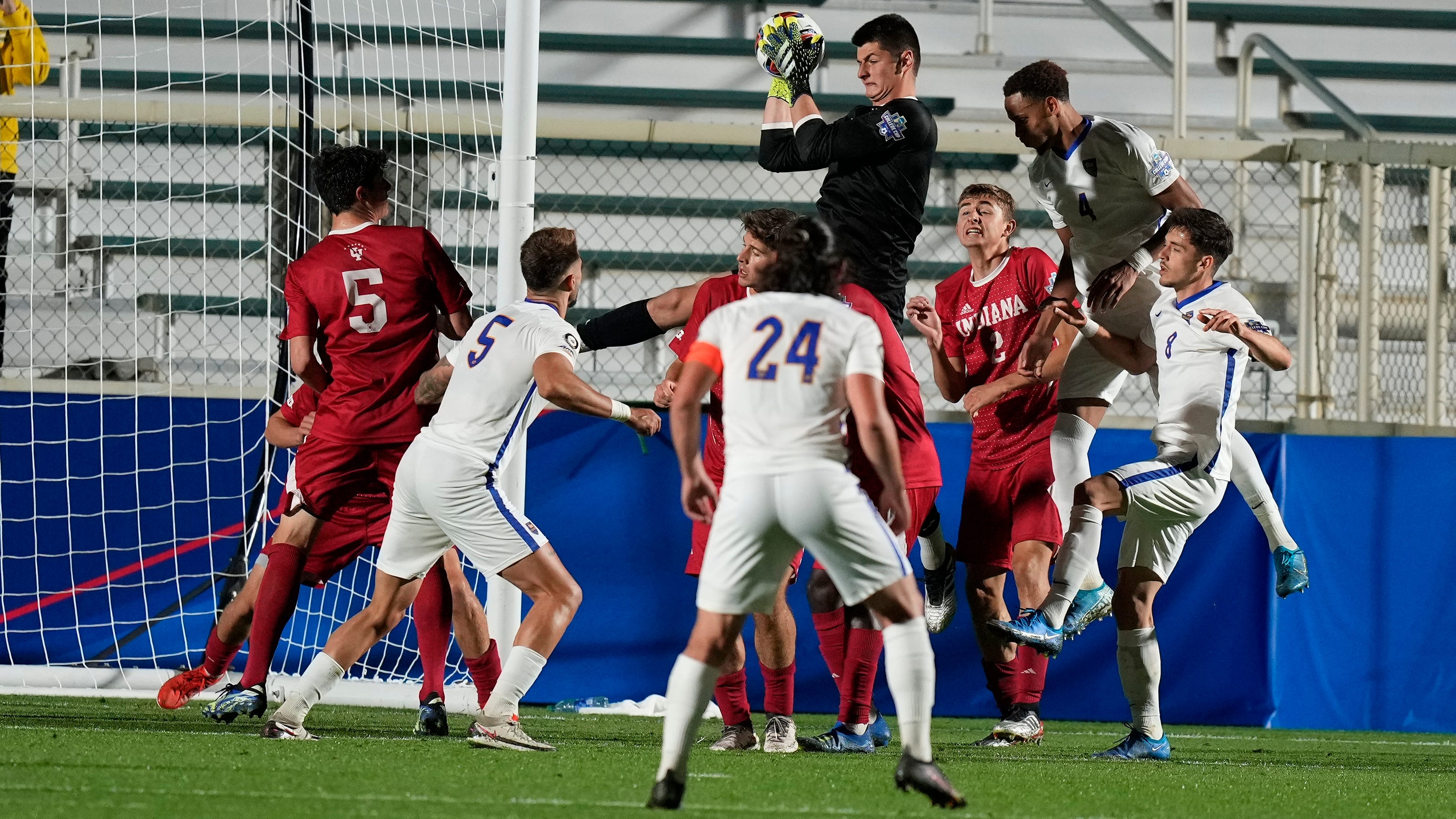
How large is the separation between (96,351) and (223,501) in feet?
4.79

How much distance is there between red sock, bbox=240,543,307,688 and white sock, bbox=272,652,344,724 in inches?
15.9

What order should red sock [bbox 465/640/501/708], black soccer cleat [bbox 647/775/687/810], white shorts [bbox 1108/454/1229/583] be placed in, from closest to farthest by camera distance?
1. black soccer cleat [bbox 647/775/687/810]
2. white shorts [bbox 1108/454/1229/583]
3. red sock [bbox 465/640/501/708]

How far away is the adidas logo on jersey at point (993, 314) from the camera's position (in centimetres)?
614

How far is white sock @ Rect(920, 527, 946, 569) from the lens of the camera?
611 cm

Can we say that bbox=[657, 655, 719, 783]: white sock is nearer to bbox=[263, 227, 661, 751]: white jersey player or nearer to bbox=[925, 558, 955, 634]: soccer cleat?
bbox=[263, 227, 661, 751]: white jersey player

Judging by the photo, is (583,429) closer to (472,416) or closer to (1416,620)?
(472,416)

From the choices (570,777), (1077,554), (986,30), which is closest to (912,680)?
(570,777)

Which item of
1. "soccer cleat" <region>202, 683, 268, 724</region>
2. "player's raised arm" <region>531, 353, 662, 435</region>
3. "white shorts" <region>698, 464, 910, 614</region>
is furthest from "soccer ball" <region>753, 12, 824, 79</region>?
"soccer cleat" <region>202, 683, 268, 724</region>

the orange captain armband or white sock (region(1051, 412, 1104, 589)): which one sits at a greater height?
the orange captain armband

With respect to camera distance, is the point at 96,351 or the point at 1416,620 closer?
the point at 1416,620

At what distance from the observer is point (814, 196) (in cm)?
997

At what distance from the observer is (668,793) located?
3439 mm

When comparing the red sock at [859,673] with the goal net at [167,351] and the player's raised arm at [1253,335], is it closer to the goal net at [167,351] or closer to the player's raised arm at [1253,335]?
the player's raised arm at [1253,335]

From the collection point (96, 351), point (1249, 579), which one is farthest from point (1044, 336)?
point (96, 351)
